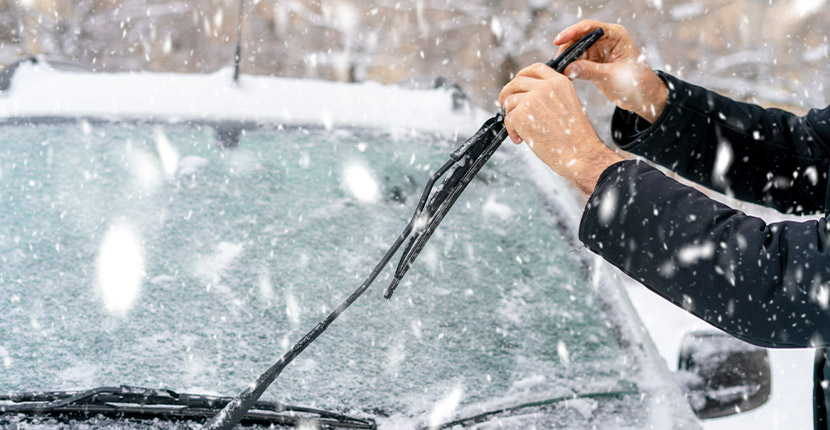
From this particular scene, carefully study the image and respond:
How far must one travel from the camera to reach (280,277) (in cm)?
186

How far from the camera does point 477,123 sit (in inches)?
113

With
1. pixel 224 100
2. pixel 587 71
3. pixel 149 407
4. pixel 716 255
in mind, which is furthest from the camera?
pixel 224 100

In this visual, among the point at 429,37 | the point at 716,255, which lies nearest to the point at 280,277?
the point at 716,255

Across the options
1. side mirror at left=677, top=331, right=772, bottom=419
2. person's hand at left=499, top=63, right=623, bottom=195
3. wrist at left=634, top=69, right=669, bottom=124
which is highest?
wrist at left=634, top=69, right=669, bottom=124

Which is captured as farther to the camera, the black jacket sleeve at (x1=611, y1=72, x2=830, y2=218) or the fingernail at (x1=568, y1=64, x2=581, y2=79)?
the black jacket sleeve at (x1=611, y1=72, x2=830, y2=218)

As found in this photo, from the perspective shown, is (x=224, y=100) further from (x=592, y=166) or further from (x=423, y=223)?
(x=592, y=166)

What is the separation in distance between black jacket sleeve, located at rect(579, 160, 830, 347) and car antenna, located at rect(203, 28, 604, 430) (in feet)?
0.73

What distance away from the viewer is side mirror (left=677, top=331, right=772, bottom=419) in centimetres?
178

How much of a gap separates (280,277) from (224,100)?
117 centimetres

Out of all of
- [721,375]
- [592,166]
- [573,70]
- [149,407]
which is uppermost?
[573,70]

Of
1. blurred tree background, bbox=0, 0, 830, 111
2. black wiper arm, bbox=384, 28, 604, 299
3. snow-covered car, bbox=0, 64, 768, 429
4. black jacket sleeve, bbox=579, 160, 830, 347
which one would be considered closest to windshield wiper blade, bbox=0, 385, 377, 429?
snow-covered car, bbox=0, 64, 768, 429

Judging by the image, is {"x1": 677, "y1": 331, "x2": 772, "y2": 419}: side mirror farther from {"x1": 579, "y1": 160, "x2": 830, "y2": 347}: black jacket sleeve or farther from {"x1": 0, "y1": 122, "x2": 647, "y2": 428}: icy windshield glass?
{"x1": 579, "y1": 160, "x2": 830, "y2": 347}: black jacket sleeve

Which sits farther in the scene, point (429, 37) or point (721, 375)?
point (429, 37)

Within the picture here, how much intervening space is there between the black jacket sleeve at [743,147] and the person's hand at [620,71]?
0.05 meters
